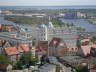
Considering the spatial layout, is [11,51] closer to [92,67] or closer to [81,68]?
[81,68]

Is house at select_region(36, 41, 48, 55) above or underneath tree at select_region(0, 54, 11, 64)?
above

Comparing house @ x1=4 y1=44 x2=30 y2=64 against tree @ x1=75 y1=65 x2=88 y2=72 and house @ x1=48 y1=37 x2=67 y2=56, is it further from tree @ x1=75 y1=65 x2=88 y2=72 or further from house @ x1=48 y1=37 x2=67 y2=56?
tree @ x1=75 y1=65 x2=88 y2=72

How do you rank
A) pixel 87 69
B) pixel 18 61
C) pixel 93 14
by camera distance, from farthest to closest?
pixel 93 14 → pixel 18 61 → pixel 87 69

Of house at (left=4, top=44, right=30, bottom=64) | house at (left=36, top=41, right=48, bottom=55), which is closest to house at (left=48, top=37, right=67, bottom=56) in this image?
house at (left=36, top=41, right=48, bottom=55)

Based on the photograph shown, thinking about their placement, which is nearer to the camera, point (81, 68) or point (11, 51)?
point (81, 68)

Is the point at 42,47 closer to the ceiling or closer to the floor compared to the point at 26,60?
closer to the ceiling

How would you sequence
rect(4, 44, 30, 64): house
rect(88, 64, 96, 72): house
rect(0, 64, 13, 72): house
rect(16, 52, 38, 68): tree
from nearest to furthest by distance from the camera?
rect(88, 64, 96, 72): house
rect(0, 64, 13, 72): house
rect(16, 52, 38, 68): tree
rect(4, 44, 30, 64): house

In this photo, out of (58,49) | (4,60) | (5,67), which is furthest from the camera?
(58,49)

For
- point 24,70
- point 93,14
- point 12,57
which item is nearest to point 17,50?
point 12,57

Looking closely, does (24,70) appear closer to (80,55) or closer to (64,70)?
(64,70)

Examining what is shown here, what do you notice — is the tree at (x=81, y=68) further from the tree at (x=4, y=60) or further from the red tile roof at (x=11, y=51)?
the red tile roof at (x=11, y=51)

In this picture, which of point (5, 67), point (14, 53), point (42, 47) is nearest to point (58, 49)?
point (42, 47)
